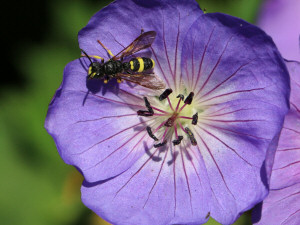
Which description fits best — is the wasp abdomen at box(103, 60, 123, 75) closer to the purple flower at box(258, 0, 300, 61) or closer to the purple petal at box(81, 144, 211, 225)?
the purple petal at box(81, 144, 211, 225)

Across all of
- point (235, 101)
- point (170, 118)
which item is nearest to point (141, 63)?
point (170, 118)

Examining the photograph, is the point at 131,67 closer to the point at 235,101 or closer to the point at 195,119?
the point at 195,119

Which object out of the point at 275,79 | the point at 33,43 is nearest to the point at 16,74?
the point at 33,43

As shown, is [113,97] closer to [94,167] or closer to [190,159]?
[94,167]

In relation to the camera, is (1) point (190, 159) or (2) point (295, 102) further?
(1) point (190, 159)

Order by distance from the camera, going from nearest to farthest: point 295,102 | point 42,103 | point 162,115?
1. point 295,102
2. point 162,115
3. point 42,103

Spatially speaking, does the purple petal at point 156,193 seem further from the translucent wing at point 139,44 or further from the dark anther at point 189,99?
the translucent wing at point 139,44
